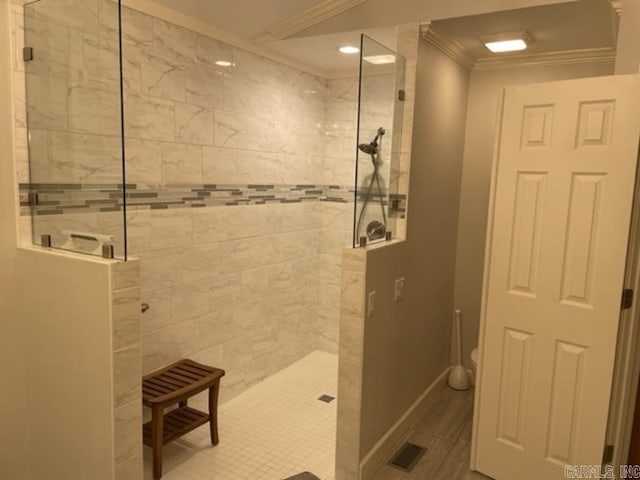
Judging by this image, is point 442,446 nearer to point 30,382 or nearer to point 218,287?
point 218,287

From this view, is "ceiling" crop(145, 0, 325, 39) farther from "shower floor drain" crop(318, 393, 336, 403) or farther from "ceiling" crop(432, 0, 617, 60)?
"shower floor drain" crop(318, 393, 336, 403)

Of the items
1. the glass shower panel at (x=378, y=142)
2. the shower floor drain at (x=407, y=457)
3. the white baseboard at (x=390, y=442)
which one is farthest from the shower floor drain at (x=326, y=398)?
the glass shower panel at (x=378, y=142)

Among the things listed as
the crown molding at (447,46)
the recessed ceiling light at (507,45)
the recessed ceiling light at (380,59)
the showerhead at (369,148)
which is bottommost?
the showerhead at (369,148)

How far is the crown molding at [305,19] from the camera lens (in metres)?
2.74

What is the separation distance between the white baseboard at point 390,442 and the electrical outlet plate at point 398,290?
31.8 inches

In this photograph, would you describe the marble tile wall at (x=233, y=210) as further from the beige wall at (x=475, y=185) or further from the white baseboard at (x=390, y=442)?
the white baseboard at (x=390, y=442)

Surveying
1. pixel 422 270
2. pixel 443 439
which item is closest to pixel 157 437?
pixel 443 439

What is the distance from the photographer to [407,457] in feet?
9.22

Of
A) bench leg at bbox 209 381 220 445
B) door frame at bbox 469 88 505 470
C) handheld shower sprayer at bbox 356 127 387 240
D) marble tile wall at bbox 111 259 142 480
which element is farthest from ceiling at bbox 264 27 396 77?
bench leg at bbox 209 381 220 445

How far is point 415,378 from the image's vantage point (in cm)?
328

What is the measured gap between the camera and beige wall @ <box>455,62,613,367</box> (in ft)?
11.8

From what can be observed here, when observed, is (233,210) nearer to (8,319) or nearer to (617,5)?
(8,319)

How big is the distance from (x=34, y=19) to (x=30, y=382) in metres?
1.65

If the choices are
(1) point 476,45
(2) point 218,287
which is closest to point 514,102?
(1) point 476,45
